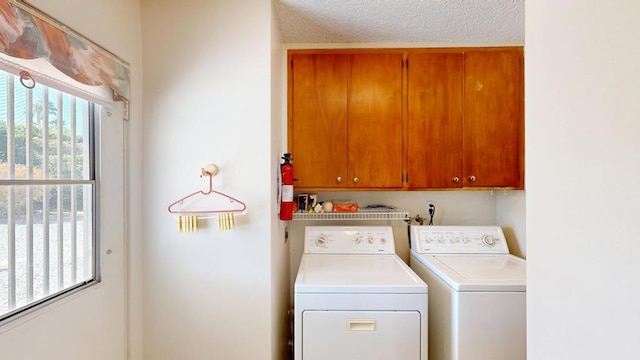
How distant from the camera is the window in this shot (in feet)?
2.79

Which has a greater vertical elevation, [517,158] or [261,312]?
[517,158]

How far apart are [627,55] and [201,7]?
171 cm

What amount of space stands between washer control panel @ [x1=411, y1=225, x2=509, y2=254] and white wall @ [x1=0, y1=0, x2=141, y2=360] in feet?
6.09

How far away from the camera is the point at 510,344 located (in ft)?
4.33

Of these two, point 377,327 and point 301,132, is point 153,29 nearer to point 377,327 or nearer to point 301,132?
point 301,132

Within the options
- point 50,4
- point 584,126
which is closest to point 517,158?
point 584,126

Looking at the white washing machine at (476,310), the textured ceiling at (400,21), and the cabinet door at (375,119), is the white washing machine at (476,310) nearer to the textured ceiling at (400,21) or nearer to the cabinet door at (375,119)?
the cabinet door at (375,119)

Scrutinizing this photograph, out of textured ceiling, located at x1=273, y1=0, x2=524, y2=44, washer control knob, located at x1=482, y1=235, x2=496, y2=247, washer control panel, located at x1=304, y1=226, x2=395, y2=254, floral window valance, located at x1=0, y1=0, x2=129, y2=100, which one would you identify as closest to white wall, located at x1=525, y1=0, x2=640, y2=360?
textured ceiling, located at x1=273, y1=0, x2=524, y2=44

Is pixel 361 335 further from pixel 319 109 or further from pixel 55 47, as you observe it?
pixel 55 47

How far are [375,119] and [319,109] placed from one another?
412mm

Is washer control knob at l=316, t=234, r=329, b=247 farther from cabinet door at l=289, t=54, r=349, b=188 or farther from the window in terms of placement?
the window

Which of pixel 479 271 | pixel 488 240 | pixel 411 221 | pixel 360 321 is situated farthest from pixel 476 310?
pixel 411 221

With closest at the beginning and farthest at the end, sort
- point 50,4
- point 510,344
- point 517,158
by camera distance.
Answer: point 50,4 < point 510,344 < point 517,158

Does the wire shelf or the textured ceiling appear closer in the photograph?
the textured ceiling
